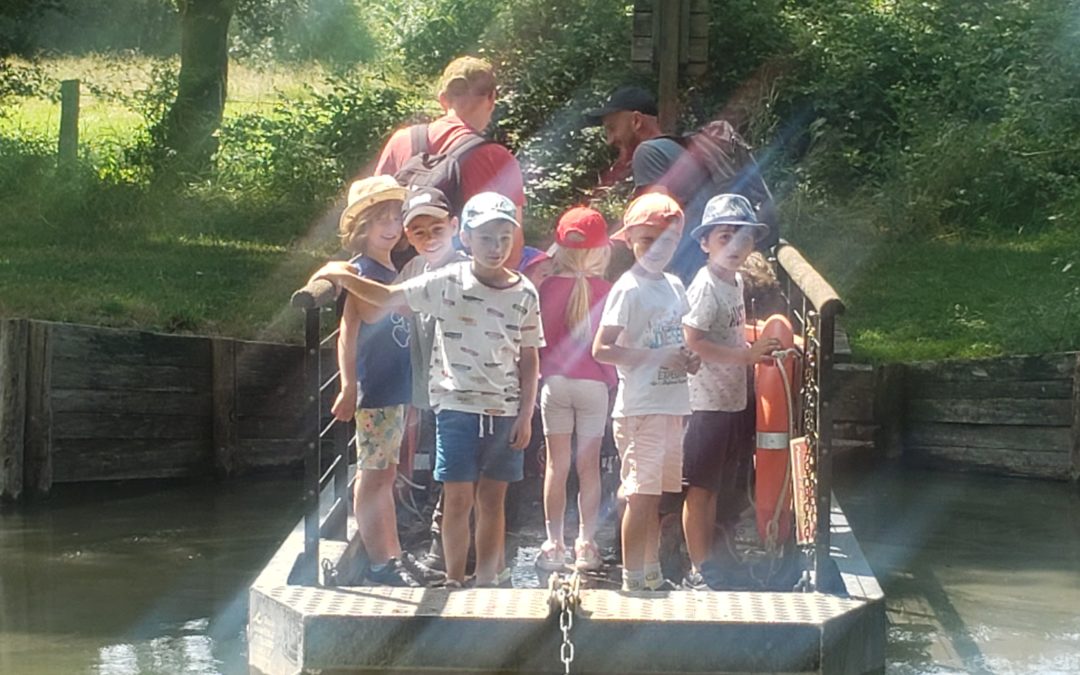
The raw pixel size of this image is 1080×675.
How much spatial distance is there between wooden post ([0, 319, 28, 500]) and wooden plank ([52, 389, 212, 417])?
26 cm

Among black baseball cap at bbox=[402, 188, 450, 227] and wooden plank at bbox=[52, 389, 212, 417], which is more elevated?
black baseball cap at bbox=[402, 188, 450, 227]

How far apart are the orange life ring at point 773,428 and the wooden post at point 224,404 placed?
17.2ft

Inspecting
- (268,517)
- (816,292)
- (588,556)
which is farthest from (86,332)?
(816,292)

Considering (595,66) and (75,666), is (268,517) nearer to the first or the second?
(75,666)

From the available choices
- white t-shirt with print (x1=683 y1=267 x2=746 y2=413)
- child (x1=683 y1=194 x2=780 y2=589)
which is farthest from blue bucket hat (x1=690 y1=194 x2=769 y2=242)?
white t-shirt with print (x1=683 y1=267 x2=746 y2=413)

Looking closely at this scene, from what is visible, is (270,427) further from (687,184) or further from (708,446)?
(708,446)

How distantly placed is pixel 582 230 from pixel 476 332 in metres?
0.71

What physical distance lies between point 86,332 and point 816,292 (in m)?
5.87

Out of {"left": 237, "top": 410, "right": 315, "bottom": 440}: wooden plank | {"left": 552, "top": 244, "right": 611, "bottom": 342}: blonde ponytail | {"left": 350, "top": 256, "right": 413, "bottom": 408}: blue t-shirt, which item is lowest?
{"left": 237, "top": 410, "right": 315, "bottom": 440}: wooden plank

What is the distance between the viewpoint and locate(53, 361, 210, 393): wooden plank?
1091 cm

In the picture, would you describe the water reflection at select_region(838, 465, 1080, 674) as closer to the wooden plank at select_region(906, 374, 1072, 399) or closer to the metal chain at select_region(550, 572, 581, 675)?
the wooden plank at select_region(906, 374, 1072, 399)

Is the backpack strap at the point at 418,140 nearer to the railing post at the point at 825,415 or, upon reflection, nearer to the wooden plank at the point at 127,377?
the railing post at the point at 825,415

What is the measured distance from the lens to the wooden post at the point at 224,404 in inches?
450

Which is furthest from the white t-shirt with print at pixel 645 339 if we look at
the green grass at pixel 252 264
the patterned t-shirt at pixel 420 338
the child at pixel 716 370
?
the green grass at pixel 252 264
